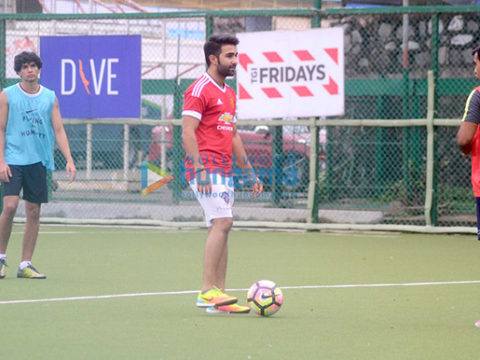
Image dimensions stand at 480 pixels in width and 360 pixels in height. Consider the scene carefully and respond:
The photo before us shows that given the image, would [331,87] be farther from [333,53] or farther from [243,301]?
[243,301]

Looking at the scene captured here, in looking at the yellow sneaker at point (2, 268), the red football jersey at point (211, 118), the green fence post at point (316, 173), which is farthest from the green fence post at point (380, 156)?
the red football jersey at point (211, 118)

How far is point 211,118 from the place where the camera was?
7.56 meters

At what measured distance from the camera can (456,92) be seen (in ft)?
48.3

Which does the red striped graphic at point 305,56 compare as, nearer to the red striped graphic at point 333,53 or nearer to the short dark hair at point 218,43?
the red striped graphic at point 333,53

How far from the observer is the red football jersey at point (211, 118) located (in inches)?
294

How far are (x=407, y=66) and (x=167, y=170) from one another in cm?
416

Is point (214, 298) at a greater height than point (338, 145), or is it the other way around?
point (338, 145)

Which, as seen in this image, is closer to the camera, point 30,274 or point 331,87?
point 30,274

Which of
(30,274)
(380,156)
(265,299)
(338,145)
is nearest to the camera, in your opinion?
(265,299)

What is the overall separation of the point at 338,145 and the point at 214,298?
9.09m

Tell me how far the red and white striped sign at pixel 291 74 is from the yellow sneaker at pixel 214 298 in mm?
6768

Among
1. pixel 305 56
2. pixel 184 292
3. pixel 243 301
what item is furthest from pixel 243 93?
pixel 243 301

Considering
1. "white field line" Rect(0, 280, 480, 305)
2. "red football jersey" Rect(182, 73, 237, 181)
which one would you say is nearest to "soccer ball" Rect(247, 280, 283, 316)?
"red football jersey" Rect(182, 73, 237, 181)

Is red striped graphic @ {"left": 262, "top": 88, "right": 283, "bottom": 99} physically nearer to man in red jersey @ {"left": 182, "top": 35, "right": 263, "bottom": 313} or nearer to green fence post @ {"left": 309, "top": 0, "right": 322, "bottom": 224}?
green fence post @ {"left": 309, "top": 0, "right": 322, "bottom": 224}
